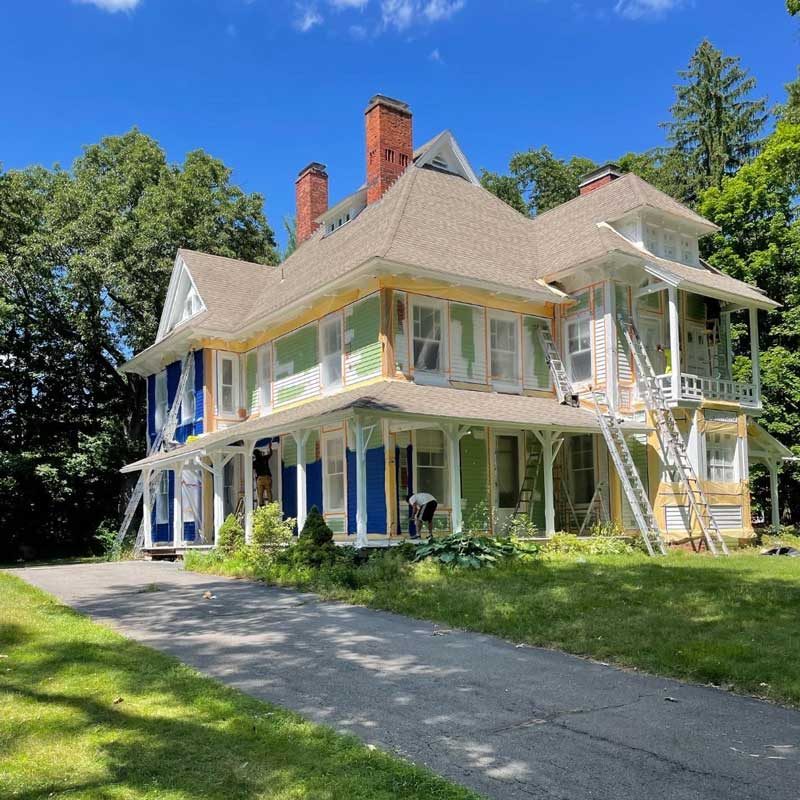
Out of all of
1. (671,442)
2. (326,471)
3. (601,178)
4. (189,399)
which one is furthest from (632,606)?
(601,178)

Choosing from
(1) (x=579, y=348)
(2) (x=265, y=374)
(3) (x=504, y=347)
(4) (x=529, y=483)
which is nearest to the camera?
(4) (x=529, y=483)

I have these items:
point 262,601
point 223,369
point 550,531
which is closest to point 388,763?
point 262,601

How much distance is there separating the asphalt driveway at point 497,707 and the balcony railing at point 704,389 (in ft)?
37.8

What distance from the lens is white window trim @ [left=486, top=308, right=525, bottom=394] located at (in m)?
19.8

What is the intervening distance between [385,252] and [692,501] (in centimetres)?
846

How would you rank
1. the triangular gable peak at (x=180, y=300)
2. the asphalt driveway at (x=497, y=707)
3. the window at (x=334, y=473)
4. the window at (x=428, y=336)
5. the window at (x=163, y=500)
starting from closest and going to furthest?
the asphalt driveway at (x=497, y=707)
the window at (x=428, y=336)
the window at (x=334, y=473)
the triangular gable peak at (x=180, y=300)
the window at (x=163, y=500)

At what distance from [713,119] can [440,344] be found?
27.9 meters

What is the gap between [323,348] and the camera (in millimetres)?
20562

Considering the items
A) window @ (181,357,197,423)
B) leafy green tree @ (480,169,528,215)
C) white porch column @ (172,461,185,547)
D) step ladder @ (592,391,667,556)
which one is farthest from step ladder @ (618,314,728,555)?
leafy green tree @ (480,169,528,215)

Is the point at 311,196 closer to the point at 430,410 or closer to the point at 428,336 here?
the point at 428,336

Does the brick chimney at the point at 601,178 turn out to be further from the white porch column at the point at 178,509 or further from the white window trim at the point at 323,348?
the white porch column at the point at 178,509

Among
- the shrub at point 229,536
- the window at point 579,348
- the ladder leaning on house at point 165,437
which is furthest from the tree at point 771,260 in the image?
the shrub at point 229,536

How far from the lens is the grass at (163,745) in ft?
14.8

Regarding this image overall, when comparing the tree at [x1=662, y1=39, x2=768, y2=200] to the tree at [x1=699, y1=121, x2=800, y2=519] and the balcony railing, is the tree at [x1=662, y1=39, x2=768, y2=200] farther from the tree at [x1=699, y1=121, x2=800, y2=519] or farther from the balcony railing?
the balcony railing
